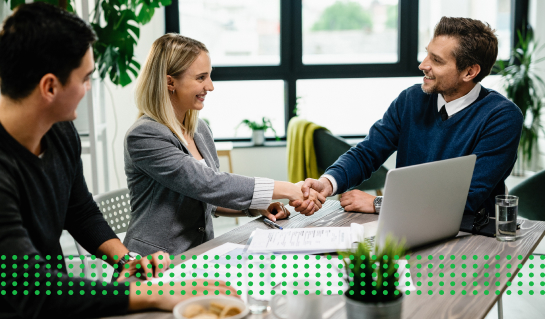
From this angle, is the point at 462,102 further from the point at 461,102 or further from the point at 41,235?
the point at 41,235

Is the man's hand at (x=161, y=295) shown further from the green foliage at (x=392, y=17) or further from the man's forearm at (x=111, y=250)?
the green foliage at (x=392, y=17)

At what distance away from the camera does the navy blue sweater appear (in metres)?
1.68

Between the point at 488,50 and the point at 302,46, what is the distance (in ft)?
8.86

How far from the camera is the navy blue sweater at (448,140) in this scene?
5.51ft

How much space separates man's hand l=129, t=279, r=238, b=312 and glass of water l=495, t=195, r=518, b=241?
2.80 feet

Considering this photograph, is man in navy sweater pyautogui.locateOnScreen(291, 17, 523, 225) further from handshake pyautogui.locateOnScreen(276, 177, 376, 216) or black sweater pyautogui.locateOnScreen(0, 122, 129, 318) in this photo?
black sweater pyautogui.locateOnScreen(0, 122, 129, 318)

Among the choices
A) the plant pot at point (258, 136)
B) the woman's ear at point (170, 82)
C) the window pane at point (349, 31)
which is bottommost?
the plant pot at point (258, 136)

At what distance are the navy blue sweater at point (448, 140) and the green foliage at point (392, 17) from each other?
8.58 ft

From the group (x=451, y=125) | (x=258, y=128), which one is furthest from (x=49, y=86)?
(x=258, y=128)

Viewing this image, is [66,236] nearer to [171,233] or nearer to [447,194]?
A: [171,233]

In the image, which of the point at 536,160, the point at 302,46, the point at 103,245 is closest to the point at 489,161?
the point at 103,245

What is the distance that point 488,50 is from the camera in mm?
1850
